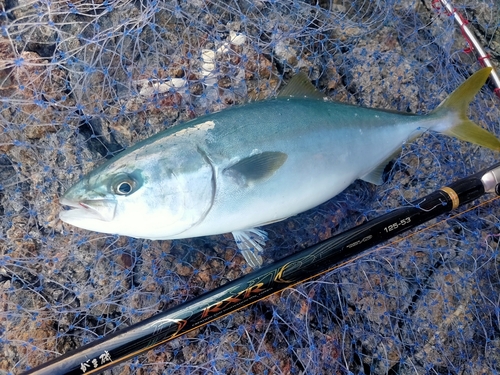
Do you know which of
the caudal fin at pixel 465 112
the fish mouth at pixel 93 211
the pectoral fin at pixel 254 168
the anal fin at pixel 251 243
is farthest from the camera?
the caudal fin at pixel 465 112

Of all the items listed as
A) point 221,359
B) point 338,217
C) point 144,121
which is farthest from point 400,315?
point 144,121

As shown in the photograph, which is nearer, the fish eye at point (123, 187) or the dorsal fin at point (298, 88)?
the fish eye at point (123, 187)

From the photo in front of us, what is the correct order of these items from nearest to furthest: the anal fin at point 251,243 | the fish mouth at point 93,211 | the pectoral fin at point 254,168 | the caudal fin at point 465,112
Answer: the fish mouth at point 93,211
the pectoral fin at point 254,168
the anal fin at point 251,243
the caudal fin at point 465,112

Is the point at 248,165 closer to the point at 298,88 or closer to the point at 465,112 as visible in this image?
the point at 298,88

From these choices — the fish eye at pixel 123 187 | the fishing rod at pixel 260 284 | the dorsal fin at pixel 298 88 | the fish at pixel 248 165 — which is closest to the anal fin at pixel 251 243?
the fish at pixel 248 165

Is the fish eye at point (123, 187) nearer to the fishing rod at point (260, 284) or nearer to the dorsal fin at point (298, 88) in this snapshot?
the fishing rod at point (260, 284)

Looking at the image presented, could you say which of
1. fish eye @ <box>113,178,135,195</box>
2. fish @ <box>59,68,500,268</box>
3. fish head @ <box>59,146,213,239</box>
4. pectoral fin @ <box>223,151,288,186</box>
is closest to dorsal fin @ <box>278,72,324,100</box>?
fish @ <box>59,68,500,268</box>

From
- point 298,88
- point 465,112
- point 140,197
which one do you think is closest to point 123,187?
point 140,197

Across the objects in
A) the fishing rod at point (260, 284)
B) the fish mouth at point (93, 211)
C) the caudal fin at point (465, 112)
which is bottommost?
the fishing rod at point (260, 284)

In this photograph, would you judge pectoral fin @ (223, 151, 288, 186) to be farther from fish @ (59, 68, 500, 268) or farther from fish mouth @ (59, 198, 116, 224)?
fish mouth @ (59, 198, 116, 224)
